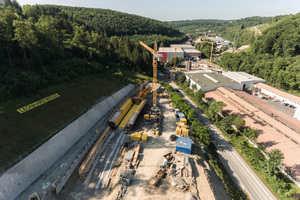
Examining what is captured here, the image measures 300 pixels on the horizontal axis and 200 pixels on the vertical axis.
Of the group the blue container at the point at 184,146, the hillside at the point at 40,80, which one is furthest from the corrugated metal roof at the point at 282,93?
the hillside at the point at 40,80

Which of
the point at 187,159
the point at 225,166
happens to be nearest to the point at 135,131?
the point at 187,159

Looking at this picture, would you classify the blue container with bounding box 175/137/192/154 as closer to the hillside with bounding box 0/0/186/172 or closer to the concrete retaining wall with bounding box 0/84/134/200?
the concrete retaining wall with bounding box 0/84/134/200

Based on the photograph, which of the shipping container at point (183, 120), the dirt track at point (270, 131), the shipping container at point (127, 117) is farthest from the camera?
the shipping container at point (183, 120)

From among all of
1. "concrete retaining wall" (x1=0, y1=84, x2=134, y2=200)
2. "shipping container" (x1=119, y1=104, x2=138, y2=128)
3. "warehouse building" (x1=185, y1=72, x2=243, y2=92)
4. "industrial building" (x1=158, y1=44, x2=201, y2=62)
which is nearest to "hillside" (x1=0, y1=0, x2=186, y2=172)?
"concrete retaining wall" (x1=0, y1=84, x2=134, y2=200)

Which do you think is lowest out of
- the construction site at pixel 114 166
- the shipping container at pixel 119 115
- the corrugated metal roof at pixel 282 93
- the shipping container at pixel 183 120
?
the construction site at pixel 114 166

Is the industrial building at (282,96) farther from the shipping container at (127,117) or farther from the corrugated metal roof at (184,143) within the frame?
the shipping container at (127,117)

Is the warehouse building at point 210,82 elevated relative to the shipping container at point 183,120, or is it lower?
elevated
